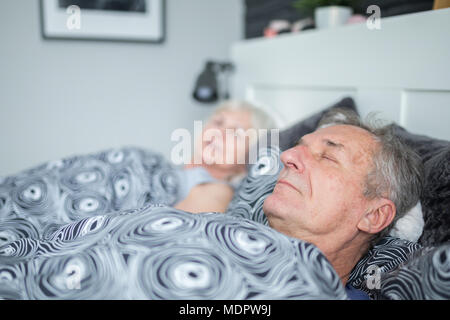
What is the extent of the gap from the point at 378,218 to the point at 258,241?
0.38 m

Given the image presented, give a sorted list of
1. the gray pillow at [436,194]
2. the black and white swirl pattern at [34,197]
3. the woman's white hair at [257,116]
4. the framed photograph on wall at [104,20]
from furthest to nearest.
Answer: the framed photograph on wall at [104,20], the woman's white hair at [257,116], the black and white swirl pattern at [34,197], the gray pillow at [436,194]

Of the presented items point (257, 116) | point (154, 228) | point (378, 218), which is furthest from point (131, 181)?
point (378, 218)

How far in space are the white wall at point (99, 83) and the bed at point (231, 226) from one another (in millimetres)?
958

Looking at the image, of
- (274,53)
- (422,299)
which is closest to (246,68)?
(274,53)

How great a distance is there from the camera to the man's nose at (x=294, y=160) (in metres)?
1.12

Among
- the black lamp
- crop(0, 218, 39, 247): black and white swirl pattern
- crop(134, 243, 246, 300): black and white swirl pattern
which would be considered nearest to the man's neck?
crop(134, 243, 246, 300): black and white swirl pattern

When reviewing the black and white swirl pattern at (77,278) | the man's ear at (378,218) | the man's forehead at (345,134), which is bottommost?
the black and white swirl pattern at (77,278)

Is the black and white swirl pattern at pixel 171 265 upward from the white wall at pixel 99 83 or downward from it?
downward

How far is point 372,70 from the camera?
61.4 inches

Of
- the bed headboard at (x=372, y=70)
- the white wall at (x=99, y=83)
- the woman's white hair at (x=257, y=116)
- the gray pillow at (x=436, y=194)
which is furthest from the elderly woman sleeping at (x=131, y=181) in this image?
the white wall at (x=99, y=83)

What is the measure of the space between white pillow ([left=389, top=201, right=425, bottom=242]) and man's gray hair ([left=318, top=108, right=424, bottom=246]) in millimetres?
14

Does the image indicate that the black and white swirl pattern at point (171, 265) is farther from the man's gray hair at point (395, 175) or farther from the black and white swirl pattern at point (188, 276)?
the man's gray hair at point (395, 175)

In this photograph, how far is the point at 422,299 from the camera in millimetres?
845

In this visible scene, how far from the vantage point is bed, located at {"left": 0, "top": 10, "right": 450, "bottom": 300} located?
33.2 inches
